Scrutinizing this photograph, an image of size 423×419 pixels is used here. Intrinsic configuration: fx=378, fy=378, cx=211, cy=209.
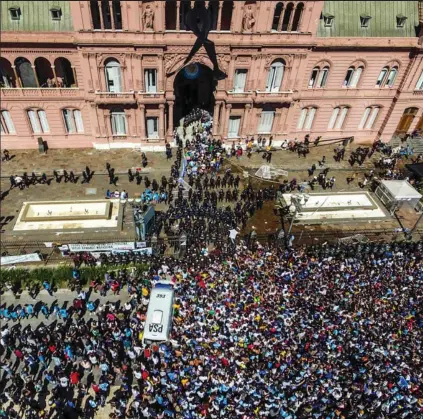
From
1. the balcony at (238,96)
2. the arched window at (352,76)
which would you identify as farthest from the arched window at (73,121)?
the arched window at (352,76)

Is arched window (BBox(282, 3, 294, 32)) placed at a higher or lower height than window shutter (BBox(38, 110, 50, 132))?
higher

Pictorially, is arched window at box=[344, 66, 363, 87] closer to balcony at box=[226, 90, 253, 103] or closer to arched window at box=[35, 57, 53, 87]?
balcony at box=[226, 90, 253, 103]

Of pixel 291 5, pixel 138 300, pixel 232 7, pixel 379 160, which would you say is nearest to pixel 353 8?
pixel 291 5

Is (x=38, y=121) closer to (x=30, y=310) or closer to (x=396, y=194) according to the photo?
(x=30, y=310)

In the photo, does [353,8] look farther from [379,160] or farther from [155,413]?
[155,413]

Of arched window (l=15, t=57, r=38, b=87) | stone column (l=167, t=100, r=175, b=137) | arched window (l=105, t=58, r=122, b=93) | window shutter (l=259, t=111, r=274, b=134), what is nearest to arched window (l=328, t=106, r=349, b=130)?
window shutter (l=259, t=111, r=274, b=134)
